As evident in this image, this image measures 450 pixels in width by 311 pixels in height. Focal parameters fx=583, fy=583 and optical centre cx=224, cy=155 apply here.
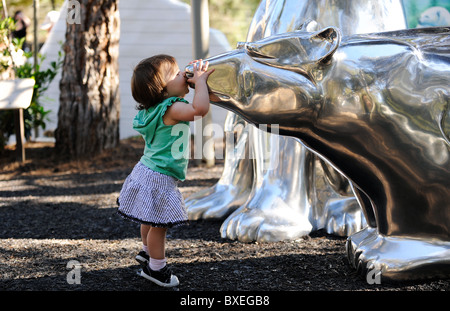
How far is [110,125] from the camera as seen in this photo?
18.4 feet

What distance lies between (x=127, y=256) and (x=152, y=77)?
92 centimetres

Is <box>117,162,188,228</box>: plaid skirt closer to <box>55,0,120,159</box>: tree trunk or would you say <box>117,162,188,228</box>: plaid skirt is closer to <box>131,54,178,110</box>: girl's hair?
<box>131,54,178,110</box>: girl's hair

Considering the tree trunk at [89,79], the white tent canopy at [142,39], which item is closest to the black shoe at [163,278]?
the tree trunk at [89,79]

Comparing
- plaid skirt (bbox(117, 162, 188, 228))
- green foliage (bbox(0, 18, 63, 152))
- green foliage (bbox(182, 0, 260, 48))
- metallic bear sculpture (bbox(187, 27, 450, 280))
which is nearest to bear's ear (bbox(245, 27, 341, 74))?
metallic bear sculpture (bbox(187, 27, 450, 280))

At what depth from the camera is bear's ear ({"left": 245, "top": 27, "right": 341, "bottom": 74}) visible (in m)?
2.02

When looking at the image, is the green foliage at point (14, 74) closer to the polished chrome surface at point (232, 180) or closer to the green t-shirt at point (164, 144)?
the polished chrome surface at point (232, 180)

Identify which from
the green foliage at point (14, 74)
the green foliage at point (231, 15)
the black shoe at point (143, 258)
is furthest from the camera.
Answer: the green foliage at point (231, 15)

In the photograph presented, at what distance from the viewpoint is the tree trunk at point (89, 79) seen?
5379mm

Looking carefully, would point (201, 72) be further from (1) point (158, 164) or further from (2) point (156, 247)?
(2) point (156, 247)

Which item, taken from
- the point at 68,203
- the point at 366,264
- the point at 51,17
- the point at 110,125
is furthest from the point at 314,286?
the point at 51,17

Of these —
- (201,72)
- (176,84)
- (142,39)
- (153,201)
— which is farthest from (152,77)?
(142,39)

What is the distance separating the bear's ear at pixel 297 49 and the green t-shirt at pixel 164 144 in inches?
17.7

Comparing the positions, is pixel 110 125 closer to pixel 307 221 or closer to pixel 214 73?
pixel 307 221
